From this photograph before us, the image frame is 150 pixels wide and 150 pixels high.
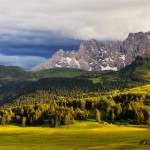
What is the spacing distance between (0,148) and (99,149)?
3619 cm

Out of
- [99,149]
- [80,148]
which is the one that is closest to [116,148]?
[99,149]

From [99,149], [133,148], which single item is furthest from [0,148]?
[133,148]

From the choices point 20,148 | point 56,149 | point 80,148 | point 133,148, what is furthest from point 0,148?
point 133,148

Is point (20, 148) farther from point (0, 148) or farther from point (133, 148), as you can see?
point (133, 148)

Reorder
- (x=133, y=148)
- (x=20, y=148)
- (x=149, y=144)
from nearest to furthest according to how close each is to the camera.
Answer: (x=133, y=148), (x=149, y=144), (x=20, y=148)

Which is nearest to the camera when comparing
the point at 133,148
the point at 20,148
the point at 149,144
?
the point at 133,148

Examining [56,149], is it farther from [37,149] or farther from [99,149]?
[99,149]

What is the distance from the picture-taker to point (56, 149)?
120188 mm

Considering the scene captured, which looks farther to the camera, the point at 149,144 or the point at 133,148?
the point at 149,144

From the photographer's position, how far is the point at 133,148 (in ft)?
351

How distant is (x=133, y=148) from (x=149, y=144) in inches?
385

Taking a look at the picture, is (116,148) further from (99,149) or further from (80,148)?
(80,148)

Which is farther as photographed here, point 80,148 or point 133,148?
point 80,148

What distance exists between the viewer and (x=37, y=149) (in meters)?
121
